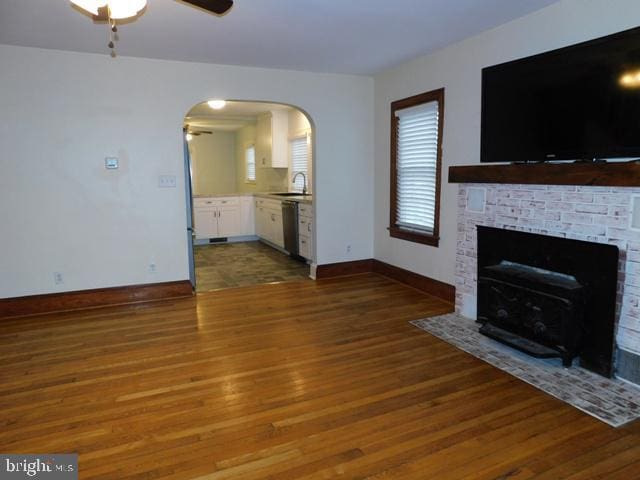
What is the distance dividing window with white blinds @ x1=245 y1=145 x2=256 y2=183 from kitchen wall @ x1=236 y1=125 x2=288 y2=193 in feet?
0.39

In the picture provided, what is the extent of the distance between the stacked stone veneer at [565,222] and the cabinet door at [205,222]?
534 cm

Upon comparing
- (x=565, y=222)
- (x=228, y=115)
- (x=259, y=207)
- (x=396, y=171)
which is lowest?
(x=259, y=207)

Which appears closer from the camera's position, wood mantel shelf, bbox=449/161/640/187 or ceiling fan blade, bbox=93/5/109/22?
ceiling fan blade, bbox=93/5/109/22

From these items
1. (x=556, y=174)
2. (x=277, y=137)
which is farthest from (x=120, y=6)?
(x=277, y=137)

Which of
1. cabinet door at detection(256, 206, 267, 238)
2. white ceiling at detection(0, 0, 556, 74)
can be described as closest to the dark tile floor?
cabinet door at detection(256, 206, 267, 238)

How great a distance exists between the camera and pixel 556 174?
2904 millimetres

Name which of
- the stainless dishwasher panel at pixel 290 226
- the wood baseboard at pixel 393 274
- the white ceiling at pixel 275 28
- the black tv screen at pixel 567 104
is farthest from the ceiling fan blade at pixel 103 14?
the stainless dishwasher panel at pixel 290 226

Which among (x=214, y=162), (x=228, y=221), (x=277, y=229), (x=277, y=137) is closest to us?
(x=277, y=229)

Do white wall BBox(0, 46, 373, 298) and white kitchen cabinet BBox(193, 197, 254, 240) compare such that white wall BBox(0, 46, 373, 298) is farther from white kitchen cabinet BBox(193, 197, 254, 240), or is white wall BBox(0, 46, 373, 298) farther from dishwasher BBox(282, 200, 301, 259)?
white kitchen cabinet BBox(193, 197, 254, 240)

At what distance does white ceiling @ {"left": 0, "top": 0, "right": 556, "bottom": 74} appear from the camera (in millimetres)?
3055

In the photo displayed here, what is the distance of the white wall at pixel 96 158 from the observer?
4055mm

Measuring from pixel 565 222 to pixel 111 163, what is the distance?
4198 millimetres

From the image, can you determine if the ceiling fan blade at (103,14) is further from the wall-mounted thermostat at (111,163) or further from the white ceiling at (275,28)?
the wall-mounted thermostat at (111,163)

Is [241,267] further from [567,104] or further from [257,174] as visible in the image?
[567,104]
